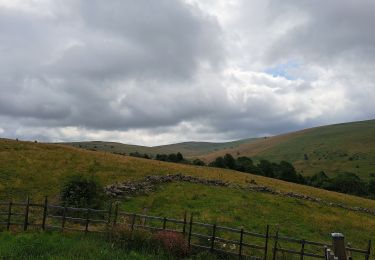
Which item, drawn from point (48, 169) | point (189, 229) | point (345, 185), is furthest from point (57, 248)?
point (345, 185)

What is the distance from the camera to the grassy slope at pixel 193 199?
32.7m

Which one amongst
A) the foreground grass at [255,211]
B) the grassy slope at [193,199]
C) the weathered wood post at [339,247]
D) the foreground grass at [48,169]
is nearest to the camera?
the weathered wood post at [339,247]

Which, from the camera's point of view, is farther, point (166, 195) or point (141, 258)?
point (166, 195)

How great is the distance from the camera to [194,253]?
21.0 m

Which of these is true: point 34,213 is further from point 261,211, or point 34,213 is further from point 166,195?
point 261,211

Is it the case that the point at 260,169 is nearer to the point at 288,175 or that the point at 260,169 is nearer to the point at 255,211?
the point at 288,175

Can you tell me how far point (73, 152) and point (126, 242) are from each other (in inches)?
1484

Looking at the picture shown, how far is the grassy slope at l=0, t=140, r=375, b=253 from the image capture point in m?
32.7

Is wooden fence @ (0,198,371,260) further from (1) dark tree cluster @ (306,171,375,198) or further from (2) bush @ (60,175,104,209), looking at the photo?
(1) dark tree cluster @ (306,171,375,198)

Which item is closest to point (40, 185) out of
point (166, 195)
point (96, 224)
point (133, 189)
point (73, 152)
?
point (133, 189)

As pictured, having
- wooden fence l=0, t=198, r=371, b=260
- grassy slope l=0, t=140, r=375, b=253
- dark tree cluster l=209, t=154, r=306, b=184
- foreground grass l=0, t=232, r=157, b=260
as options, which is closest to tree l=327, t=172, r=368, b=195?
dark tree cluster l=209, t=154, r=306, b=184

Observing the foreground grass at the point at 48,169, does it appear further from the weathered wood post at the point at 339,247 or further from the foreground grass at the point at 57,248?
the weathered wood post at the point at 339,247

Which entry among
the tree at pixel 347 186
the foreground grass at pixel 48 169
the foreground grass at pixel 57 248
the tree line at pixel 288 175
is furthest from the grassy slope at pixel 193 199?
the tree at pixel 347 186

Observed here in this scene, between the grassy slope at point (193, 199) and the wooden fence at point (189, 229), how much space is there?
4.94 metres
